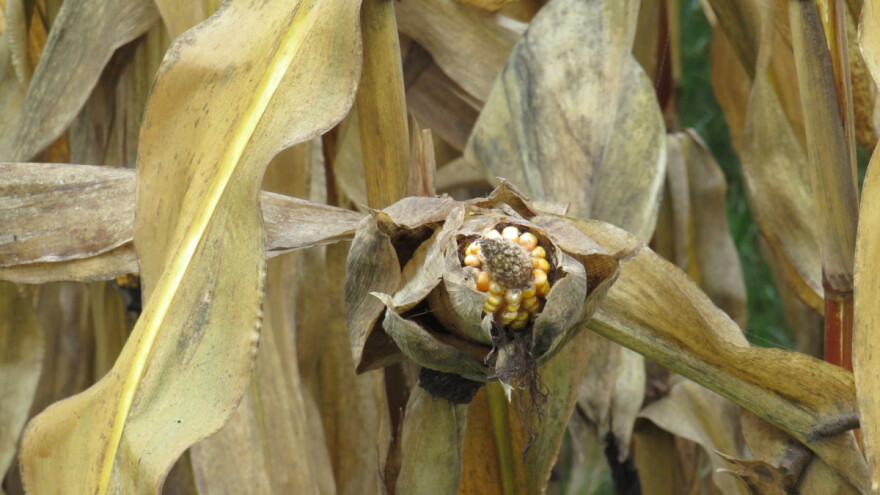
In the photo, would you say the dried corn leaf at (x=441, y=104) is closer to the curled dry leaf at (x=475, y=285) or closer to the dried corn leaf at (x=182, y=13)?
the dried corn leaf at (x=182, y=13)

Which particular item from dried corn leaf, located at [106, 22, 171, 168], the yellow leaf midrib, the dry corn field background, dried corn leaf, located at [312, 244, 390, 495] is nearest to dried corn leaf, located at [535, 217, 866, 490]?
the dry corn field background

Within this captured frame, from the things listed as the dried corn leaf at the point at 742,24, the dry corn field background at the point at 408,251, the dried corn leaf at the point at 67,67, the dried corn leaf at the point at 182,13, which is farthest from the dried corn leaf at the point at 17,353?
the dried corn leaf at the point at 742,24

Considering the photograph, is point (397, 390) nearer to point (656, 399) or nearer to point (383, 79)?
point (383, 79)

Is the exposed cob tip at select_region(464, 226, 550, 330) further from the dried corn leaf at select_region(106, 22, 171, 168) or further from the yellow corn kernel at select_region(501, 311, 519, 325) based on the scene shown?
the dried corn leaf at select_region(106, 22, 171, 168)

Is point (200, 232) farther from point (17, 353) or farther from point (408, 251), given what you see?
point (17, 353)

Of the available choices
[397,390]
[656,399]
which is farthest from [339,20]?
[656,399]
